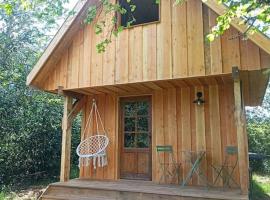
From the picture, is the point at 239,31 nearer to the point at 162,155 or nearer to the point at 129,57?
the point at 129,57

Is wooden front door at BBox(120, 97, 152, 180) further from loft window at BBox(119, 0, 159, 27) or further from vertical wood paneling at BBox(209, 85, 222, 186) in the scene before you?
loft window at BBox(119, 0, 159, 27)

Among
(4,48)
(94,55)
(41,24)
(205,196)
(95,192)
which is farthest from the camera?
(41,24)

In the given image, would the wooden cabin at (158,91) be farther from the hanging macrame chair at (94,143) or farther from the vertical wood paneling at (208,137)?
the hanging macrame chair at (94,143)

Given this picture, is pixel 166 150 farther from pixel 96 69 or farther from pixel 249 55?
pixel 249 55

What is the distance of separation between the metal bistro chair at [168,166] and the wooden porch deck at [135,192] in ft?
1.24

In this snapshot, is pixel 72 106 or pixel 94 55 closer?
pixel 94 55

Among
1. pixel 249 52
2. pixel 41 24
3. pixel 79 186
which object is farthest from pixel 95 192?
pixel 41 24

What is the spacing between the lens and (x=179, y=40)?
16.7 feet

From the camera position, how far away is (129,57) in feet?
17.9

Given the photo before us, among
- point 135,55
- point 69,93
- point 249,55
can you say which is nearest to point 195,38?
point 249,55

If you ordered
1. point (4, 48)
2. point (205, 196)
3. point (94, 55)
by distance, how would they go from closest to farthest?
point (205, 196)
point (94, 55)
point (4, 48)

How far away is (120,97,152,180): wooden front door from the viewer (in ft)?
20.4

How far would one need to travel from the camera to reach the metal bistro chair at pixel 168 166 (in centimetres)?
580

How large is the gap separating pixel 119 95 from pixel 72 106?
3.71 feet
